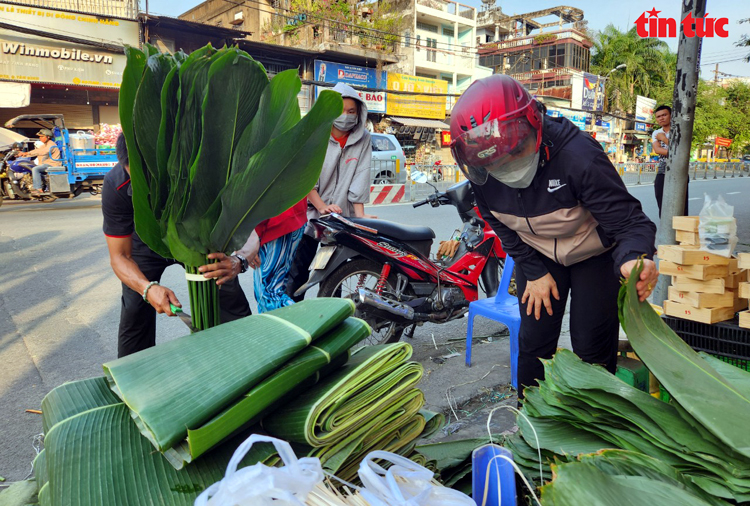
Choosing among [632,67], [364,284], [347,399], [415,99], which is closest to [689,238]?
[364,284]

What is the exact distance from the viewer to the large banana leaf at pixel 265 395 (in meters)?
0.83

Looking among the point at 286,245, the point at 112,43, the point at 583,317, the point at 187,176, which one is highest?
the point at 112,43

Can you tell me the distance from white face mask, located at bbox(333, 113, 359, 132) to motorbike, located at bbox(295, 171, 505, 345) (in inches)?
25.8

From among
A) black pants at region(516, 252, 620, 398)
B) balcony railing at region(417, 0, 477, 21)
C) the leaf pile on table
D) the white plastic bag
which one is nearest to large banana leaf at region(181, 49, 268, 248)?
the leaf pile on table

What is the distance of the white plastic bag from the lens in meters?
0.68

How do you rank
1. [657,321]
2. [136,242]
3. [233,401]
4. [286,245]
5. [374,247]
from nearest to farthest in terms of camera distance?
[233,401]
[657,321]
[136,242]
[286,245]
[374,247]

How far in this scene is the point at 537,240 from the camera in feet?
7.50

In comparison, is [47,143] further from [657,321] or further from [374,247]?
[657,321]

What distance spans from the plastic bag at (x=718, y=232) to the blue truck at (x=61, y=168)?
40.7 feet

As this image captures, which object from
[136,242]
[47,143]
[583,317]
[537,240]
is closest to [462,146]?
[537,240]

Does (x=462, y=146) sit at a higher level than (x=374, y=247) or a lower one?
higher

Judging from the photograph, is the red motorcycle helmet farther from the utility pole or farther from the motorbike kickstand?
the utility pole

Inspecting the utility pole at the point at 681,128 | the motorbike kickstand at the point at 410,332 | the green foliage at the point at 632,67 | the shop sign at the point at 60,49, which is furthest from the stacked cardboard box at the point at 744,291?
the green foliage at the point at 632,67

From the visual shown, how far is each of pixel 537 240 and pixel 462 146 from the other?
0.61 meters
